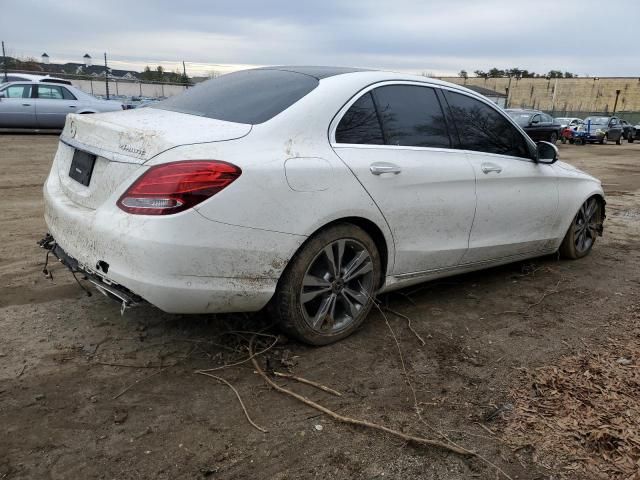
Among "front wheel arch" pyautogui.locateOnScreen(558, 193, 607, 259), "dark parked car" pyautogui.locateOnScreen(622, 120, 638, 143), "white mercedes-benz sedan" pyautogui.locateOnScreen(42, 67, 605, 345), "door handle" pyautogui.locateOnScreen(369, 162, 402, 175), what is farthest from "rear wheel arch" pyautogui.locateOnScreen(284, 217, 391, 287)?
"dark parked car" pyautogui.locateOnScreen(622, 120, 638, 143)

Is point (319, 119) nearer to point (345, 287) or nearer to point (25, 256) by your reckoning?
point (345, 287)

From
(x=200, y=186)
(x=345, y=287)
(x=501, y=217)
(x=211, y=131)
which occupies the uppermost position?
(x=211, y=131)

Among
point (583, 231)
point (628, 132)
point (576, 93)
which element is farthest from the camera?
point (576, 93)

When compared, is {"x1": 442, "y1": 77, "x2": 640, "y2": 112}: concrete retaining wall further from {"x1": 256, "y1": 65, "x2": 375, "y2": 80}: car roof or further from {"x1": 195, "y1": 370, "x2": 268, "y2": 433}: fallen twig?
{"x1": 195, "y1": 370, "x2": 268, "y2": 433}: fallen twig

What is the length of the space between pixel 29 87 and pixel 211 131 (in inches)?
594

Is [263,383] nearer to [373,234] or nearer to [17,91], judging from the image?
[373,234]

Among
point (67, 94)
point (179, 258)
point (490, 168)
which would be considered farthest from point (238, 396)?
point (67, 94)

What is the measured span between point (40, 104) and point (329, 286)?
1511 centimetres

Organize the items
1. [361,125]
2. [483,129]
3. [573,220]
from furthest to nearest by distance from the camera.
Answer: [573,220], [483,129], [361,125]

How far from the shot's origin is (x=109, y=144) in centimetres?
305

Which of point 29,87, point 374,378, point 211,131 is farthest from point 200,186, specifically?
point 29,87

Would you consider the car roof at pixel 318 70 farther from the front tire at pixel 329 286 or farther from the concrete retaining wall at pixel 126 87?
the concrete retaining wall at pixel 126 87

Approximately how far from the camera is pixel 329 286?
11.1ft

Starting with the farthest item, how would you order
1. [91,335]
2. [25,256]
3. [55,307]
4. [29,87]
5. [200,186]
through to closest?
[29,87], [25,256], [55,307], [91,335], [200,186]
